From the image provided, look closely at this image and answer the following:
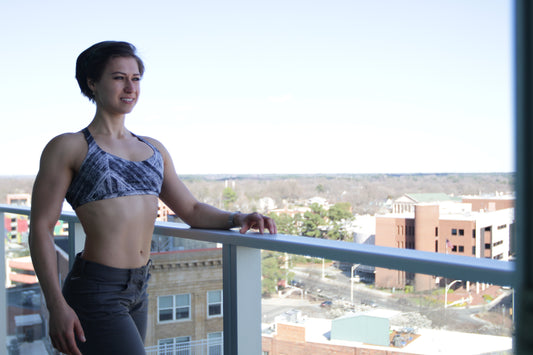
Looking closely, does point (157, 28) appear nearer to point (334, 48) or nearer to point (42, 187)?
point (334, 48)

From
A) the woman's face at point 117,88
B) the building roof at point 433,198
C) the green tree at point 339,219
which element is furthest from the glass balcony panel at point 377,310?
the building roof at point 433,198

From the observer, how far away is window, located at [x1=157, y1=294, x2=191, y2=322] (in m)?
1.77

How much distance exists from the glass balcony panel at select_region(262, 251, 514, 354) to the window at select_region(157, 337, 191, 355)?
1.17 ft

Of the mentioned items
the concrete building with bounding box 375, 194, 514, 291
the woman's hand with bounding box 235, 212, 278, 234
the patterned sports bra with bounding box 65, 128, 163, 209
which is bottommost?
the concrete building with bounding box 375, 194, 514, 291

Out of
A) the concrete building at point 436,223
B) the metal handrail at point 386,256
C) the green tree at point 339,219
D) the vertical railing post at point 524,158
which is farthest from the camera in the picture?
the green tree at point 339,219

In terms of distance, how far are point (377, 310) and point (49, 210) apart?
872mm

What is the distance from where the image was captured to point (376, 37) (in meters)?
61.4

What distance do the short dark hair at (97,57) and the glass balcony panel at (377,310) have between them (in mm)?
718

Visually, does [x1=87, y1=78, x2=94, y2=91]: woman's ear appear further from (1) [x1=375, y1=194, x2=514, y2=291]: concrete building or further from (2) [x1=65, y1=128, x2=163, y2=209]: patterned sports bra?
(1) [x1=375, y1=194, x2=514, y2=291]: concrete building

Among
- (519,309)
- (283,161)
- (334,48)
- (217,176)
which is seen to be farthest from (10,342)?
(334,48)

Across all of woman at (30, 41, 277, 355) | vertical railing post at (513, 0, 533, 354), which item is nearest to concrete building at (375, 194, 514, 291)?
woman at (30, 41, 277, 355)

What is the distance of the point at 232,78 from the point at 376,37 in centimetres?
1745

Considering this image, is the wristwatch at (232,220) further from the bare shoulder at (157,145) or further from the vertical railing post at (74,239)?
the vertical railing post at (74,239)

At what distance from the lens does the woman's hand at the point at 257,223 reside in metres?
1.58
